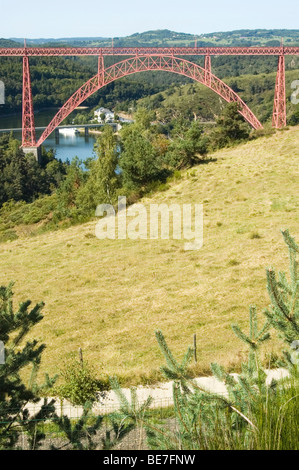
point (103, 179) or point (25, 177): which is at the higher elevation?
point (103, 179)

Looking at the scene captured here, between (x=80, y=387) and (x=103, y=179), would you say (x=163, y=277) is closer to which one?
(x=80, y=387)

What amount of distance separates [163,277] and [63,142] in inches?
2389

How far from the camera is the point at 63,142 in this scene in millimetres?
69938

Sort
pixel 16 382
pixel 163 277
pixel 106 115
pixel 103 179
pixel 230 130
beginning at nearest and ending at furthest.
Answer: pixel 16 382
pixel 163 277
pixel 103 179
pixel 230 130
pixel 106 115

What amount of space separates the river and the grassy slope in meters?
34.3

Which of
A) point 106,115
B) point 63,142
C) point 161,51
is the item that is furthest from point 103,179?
point 106,115

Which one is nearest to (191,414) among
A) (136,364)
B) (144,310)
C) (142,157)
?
(136,364)

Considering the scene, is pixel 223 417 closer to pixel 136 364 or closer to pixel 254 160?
pixel 136 364

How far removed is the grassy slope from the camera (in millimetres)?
8523

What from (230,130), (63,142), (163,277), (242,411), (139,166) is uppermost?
(230,130)

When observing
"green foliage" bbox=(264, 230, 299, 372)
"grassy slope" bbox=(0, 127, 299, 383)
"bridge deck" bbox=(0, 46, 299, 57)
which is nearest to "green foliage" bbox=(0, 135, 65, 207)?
"bridge deck" bbox=(0, 46, 299, 57)

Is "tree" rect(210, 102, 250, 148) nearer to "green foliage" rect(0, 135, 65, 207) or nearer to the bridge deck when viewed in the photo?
the bridge deck

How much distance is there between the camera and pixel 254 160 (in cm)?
2144
